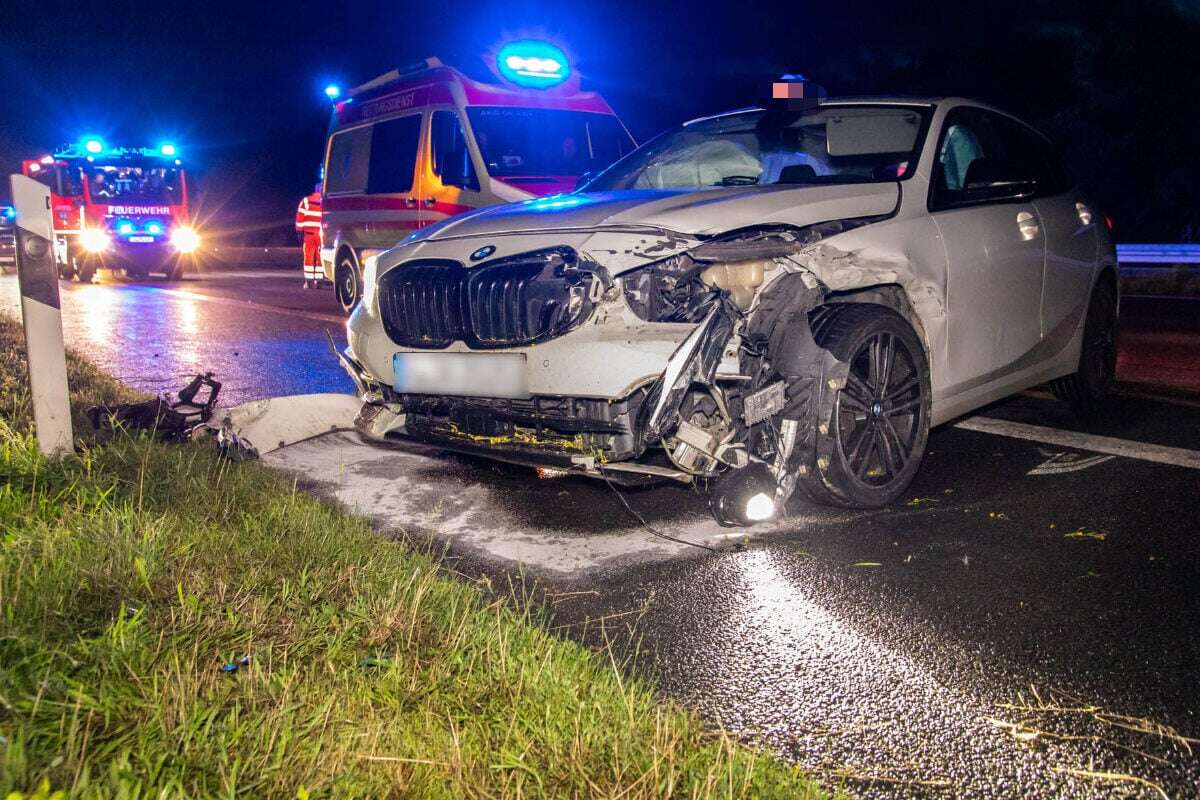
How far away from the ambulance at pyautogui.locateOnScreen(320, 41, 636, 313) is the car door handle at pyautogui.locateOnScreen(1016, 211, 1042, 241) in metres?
5.16

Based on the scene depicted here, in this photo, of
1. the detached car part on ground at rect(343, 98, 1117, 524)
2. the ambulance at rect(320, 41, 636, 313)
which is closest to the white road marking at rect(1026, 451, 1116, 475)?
the detached car part on ground at rect(343, 98, 1117, 524)

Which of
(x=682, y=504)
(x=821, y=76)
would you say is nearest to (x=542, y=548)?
(x=682, y=504)

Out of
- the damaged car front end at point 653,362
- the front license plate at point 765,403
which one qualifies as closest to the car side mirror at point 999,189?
the damaged car front end at point 653,362

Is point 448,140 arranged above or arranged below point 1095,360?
above

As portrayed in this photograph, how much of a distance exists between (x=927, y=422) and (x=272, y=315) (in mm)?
10103

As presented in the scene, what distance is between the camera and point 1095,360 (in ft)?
21.1

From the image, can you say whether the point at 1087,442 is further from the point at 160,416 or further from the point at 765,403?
the point at 160,416

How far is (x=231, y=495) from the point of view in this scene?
13.8 feet

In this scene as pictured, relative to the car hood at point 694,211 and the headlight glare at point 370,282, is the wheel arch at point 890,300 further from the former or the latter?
the headlight glare at point 370,282

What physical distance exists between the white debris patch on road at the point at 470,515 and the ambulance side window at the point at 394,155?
19.8ft

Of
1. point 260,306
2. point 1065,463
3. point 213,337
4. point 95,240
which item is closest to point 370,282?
point 1065,463

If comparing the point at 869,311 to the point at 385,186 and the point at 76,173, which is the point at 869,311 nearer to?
the point at 385,186

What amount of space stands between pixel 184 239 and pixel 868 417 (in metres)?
24.0

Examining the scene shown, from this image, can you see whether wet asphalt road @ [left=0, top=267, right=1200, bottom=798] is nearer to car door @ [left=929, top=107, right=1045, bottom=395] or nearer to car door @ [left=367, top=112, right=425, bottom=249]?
car door @ [left=929, top=107, right=1045, bottom=395]
